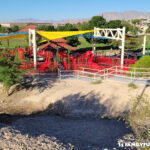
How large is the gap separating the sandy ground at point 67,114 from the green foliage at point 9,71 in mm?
868

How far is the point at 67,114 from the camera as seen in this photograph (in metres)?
11.3

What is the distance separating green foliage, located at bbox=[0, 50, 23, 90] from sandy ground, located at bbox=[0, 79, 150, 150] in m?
0.87

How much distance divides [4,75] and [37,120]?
4233 millimetres

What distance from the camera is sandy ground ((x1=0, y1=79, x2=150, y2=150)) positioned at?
7418 millimetres

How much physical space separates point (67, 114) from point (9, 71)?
4.58 m

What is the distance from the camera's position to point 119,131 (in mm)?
9250

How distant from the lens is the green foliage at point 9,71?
13188mm

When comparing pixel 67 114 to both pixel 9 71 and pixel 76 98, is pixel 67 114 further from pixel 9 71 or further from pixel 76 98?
pixel 9 71

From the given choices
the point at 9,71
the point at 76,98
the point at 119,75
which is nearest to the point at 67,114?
the point at 76,98

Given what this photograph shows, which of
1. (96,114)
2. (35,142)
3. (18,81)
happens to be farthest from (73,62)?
(35,142)

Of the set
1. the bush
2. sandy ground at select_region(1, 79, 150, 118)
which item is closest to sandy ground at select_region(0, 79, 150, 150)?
sandy ground at select_region(1, 79, 150, 118)

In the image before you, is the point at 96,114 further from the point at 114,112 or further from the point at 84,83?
the point at 84,83

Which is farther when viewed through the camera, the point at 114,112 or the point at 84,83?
the point at 84,83

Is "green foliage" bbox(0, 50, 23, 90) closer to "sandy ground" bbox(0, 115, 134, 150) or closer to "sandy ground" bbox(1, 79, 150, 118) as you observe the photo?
"sandy ground" bbox(1, 79, 150, 118)
